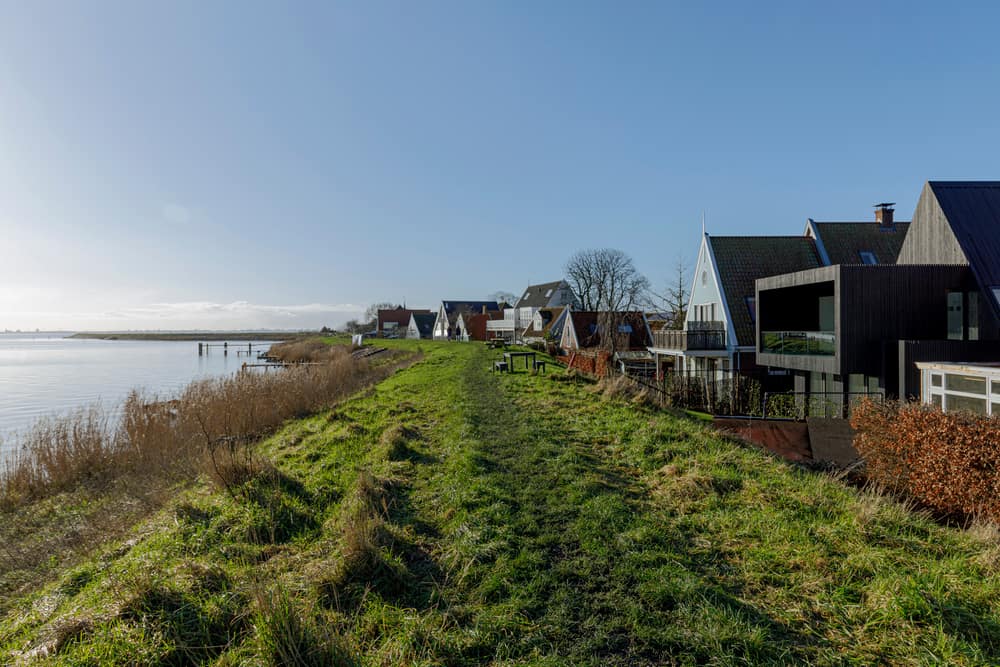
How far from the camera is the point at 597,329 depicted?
129 ft

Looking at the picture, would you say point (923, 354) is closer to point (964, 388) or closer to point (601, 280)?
point (964, 388)

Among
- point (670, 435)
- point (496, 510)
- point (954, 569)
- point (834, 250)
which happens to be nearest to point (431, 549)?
point (496, 510)

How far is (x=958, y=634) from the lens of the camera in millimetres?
3475

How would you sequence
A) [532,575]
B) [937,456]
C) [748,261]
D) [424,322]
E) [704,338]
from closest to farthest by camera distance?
[532,575]
[937,456]
[704,338]
[748,261]
[424,322]

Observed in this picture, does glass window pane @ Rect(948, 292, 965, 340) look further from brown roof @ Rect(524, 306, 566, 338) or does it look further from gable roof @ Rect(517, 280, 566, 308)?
gable roof @ Rect(517, 280, 566, 308)

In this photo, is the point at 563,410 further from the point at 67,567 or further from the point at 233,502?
the point at 67,567

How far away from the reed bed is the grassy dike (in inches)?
116

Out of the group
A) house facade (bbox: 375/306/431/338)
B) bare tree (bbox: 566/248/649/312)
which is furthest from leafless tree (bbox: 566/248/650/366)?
house facade (bbox: 375/306/431/338)

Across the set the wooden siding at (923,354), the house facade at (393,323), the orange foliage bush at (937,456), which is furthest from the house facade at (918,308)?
the house facade at (393,323)

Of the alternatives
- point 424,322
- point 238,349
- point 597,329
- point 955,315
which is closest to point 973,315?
point 955,315

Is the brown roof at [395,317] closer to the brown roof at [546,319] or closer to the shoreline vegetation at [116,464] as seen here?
the brown roof at [546,319]

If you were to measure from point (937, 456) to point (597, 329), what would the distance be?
32481 mm

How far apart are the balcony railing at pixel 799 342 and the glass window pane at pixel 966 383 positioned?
331cm

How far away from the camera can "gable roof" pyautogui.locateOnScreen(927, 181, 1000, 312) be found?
1477cm
